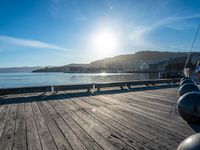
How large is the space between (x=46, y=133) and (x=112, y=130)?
63.7 inches

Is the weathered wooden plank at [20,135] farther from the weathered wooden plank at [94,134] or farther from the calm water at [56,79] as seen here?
the calm water at [56,79]

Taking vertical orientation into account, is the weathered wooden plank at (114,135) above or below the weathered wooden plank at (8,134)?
below

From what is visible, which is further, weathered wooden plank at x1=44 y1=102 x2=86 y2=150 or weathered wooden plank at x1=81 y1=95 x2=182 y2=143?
weathered wooden plank at x1=81 y1=95 x2=182 y2=143

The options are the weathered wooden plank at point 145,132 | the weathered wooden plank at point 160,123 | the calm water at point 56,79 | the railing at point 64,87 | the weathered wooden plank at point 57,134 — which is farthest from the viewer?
the calm water at point 56,79

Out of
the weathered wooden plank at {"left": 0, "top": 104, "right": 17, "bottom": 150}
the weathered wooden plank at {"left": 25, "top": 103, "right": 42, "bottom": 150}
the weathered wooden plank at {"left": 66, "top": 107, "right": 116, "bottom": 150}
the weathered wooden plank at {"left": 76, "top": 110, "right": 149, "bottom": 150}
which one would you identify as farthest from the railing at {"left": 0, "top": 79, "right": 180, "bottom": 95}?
the weathered wooden plank at {"left": 76, "top": 110, "right": 149, "bottom": 150}

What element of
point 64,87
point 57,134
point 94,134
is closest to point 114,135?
point 94,134

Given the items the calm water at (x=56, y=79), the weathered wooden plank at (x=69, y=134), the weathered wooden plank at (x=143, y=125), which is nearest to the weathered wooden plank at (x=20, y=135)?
the weathered wooden plank at (x=69, y=134)

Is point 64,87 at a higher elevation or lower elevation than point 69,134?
higher

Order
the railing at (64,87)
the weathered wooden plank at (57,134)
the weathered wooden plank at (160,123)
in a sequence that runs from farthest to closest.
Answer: the railing at (64,87) → the weathered wooden plank at (160,123) → the weathered wooden plank at (57,134)

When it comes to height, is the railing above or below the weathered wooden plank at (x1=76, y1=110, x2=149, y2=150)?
above

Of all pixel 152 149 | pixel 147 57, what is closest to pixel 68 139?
pixel 152 149

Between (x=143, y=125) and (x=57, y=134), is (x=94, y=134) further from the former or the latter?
(x=143, y=125)

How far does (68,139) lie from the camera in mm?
3525

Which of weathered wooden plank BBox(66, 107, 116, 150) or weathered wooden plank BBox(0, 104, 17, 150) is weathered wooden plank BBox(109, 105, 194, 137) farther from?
weathered wooden plank BBox(0, 104, 17, 150)
